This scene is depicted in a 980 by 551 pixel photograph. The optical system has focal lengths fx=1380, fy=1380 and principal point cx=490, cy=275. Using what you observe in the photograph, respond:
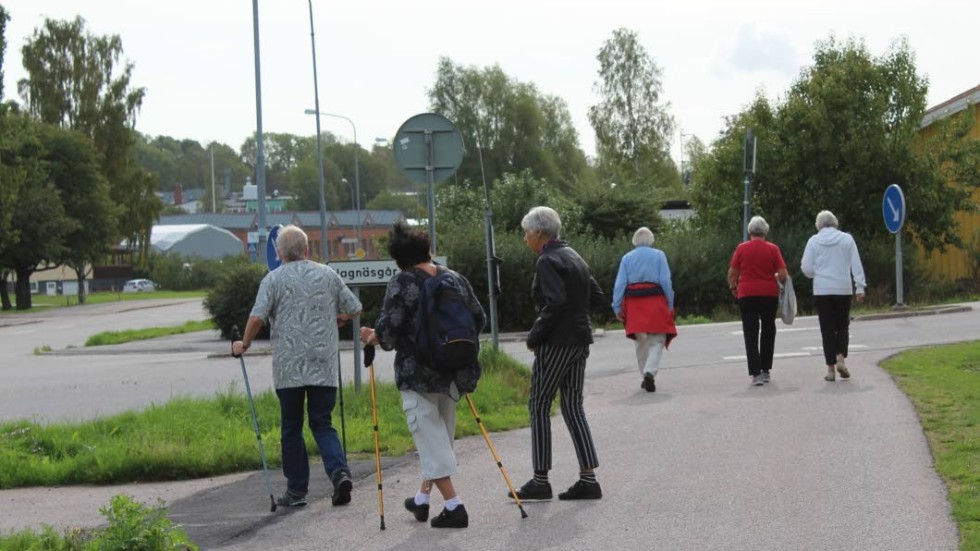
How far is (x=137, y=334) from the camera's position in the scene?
35.1 metres

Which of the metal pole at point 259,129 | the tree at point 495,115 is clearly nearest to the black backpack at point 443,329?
the metal pole at point 259,129

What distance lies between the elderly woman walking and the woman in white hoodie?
1468 mm

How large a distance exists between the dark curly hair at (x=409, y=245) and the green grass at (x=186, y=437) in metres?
3.12

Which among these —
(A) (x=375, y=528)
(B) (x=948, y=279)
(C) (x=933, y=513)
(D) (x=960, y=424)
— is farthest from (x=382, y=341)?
(B) (x=948, y=279)

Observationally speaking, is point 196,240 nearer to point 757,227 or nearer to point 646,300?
point 646,300

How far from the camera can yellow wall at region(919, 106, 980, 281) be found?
114 feet

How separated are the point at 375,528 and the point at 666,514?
1.60 metres

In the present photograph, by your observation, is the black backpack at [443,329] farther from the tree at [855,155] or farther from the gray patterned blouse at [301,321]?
the tree at [855,155]

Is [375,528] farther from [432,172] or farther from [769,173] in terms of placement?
[769,173]

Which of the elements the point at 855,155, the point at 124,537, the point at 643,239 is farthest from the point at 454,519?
the point at 855,155

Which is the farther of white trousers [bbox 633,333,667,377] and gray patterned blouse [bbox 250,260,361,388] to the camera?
white trousers [bbox 633,333,667,377]

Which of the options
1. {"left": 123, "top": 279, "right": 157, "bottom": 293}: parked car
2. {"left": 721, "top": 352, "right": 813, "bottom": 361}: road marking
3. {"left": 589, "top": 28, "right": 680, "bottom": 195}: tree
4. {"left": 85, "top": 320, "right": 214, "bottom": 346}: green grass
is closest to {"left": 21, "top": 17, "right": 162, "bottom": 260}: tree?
{"left": 123, "top": 279, "right": 157, "bottom": 293}: parked car

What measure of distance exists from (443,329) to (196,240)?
4562 inches

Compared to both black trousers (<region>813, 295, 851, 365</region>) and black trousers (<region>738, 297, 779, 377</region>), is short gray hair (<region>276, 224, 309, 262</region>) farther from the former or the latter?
black trousers (<region>813, 295, 851, 365</region>)
